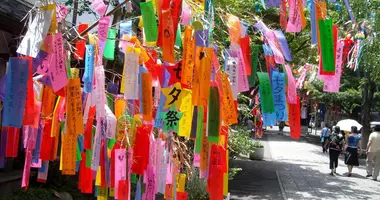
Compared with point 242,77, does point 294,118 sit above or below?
below

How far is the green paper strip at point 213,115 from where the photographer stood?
3004mm

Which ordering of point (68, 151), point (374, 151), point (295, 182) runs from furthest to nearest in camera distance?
1. point (374, 151)
2. point (295, 182)
3. point (68, 151)

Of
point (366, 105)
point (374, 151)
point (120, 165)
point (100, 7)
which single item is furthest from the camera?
point (366, 105)

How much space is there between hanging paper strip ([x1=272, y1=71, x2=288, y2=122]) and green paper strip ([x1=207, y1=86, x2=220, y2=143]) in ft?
1.42

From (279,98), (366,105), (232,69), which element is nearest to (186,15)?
(232,69)

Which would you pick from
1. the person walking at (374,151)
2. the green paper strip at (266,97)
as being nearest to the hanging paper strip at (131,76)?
the green paper strip at (266,97)

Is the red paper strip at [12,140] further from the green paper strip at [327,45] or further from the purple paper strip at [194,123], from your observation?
the green paper strip at [327,45]

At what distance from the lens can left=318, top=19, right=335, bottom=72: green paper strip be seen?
2945 mm

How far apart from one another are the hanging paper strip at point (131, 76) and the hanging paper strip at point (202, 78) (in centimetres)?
47

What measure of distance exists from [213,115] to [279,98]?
0.51 metres

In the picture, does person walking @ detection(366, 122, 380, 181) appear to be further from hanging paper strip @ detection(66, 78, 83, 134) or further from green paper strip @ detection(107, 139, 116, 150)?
hanging paper strip @ detection(66, 78, 83, 134)

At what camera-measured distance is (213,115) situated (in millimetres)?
3004

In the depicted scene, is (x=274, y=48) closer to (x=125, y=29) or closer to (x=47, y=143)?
(x=125, y=29)

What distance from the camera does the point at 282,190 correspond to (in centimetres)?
1115
